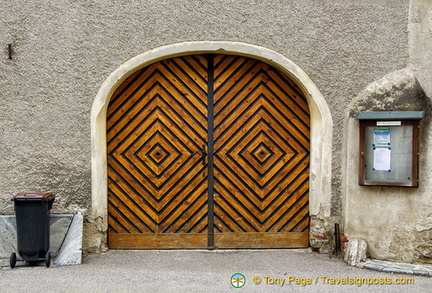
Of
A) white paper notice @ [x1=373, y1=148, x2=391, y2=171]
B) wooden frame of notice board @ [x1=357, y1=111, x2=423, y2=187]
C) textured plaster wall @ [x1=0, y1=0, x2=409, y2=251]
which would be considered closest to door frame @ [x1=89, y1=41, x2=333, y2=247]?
textured plaster wall @ [x1=0, y1=0, x2=409, y2=251]

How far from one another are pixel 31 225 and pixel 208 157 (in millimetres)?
2206

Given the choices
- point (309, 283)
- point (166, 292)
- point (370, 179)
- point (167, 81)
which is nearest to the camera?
point (166, 292)

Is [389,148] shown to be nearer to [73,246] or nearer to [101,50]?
[101,50]

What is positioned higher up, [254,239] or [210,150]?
[210,150]

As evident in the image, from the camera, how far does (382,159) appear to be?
513cm

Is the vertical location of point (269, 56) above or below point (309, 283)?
above

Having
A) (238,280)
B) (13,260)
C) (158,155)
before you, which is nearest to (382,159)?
(238,280)

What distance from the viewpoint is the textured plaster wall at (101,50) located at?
16.9 feet

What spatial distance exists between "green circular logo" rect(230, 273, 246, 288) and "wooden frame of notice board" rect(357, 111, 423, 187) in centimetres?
184

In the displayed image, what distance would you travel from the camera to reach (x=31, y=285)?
4.29 m

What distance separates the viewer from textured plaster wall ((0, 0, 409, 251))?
5.15 metres

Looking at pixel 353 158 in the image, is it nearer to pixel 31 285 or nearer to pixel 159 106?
pixel 159 106

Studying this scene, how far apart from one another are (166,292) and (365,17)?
388 centimetres

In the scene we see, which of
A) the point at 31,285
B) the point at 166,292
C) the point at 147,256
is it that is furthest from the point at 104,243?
the point at 166,292
